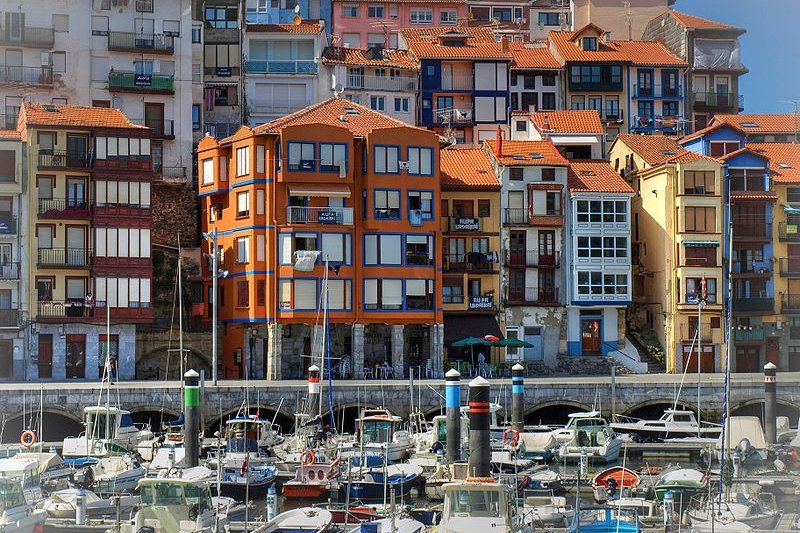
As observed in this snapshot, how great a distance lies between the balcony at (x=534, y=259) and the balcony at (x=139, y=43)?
82.2 feet

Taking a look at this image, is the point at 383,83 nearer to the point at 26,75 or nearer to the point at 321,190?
the point at 321,190

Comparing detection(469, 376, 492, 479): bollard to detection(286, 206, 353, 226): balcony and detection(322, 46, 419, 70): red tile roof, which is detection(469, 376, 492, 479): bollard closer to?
detection(286, 206, 353, 226): balcony

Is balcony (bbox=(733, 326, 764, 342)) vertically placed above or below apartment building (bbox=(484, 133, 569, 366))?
below

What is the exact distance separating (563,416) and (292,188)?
1968 cm

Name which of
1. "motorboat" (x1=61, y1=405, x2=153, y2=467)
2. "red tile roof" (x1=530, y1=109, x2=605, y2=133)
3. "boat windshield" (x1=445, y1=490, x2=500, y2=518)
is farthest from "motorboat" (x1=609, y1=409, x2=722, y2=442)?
"red tile roof" (x1=530, y1=109, x2=605, y2=133)

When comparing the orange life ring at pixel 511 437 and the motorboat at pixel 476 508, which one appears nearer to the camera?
the motorboat at pixel 476 508

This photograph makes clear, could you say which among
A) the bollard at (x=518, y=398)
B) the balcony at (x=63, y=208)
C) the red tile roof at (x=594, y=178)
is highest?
the red tile roof at (x=594, y=178)

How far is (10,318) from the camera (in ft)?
272

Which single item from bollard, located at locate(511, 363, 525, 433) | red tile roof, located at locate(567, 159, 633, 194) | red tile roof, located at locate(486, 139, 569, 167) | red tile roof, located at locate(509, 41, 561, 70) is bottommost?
bollard, located at locate(511, 363, 525, 433)

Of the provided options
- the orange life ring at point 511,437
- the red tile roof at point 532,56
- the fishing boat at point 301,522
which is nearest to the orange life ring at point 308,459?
the orange life ring at point 511,437

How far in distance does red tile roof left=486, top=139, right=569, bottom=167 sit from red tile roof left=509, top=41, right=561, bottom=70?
1506 centimetres

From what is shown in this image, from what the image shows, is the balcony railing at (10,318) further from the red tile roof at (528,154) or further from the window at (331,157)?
the red tile roof at (528,154)

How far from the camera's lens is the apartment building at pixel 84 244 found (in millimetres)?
83250

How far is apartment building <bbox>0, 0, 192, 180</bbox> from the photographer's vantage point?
95.4 m
